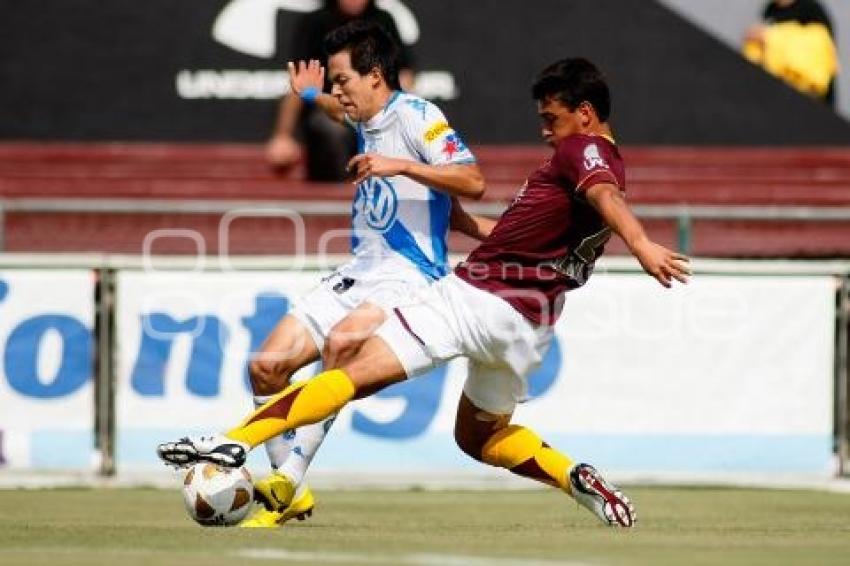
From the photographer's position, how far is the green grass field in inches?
310

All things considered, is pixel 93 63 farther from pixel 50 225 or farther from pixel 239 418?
pixel 239 418

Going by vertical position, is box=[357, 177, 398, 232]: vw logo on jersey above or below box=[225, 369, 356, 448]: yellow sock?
above

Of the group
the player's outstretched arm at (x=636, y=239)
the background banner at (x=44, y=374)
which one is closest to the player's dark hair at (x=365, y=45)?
the player's outstretched arm at (x=636, y=239)

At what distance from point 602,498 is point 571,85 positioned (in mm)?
1867

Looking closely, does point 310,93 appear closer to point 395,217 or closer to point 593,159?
point 395,217

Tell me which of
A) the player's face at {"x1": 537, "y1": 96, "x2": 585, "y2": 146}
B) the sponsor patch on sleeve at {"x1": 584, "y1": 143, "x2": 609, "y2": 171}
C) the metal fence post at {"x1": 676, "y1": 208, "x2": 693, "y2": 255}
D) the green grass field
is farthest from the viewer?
the metal fence post at {"x1": 676, "y1": 208, "x2": 693, "y2": 255}

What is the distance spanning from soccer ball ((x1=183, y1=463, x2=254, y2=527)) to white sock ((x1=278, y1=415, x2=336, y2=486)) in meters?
0.71

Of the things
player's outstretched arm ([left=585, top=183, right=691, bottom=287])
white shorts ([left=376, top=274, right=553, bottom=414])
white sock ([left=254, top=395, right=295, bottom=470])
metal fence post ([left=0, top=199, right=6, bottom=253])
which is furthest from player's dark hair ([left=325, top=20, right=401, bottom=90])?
metal fence post ([left=0, top=199, right=6, bottom=253])

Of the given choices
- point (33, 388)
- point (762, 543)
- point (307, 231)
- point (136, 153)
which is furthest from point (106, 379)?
point (762, 543)

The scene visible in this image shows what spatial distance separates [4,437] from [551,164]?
5.22 metres

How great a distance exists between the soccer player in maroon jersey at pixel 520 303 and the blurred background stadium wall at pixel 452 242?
12.2 feet

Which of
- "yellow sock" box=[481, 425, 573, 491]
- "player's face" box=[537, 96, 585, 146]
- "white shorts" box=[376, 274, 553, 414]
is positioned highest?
"player's face" box=[537, 96, 585, 146]

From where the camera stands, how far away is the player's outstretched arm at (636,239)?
870 cm

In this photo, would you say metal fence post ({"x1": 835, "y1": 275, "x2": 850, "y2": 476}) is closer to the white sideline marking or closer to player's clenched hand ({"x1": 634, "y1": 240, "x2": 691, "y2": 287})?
player's clenched hand ({"x1": 634, "y1": 240, "x2": 691, "y2": 287})
